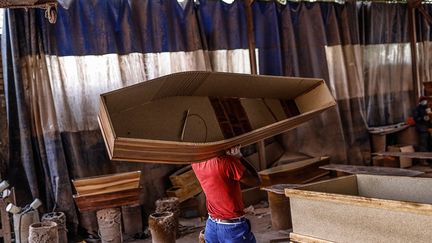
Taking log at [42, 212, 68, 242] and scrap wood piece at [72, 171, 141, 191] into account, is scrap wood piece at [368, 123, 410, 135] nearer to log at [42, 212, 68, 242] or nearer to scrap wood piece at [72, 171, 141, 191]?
scrap wood piece at [72, 171, 141, 191]

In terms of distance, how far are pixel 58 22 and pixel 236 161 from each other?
11.6ft

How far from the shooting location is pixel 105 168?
20.7ft

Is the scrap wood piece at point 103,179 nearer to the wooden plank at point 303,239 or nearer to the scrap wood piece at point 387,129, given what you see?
the wooden plank at point 303,239

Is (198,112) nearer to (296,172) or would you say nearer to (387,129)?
(296,172)

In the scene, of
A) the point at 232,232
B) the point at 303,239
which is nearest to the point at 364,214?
the point at 303,239

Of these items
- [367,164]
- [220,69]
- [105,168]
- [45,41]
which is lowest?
[367,164]

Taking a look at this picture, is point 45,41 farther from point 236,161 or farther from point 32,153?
point 236,161

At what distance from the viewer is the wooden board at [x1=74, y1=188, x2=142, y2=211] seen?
5.80m

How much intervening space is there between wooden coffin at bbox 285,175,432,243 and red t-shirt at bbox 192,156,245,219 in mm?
604

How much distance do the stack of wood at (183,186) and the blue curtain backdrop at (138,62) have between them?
19 cm

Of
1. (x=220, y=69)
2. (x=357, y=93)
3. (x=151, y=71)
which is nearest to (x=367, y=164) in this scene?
(x=357, y=93)

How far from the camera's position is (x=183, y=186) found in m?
6.57

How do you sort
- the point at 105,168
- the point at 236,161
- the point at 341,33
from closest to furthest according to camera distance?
the point at 236,161 < the point at 105,168 < the point at 341,33

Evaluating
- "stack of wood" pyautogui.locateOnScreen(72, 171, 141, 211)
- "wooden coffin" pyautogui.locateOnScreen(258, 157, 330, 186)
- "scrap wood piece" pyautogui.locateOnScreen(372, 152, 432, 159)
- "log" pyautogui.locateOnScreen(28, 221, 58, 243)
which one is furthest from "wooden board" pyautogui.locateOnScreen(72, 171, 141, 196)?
"scrap wood piece" pyautogui.locateOnScreen(372, 152, 432, 159)
